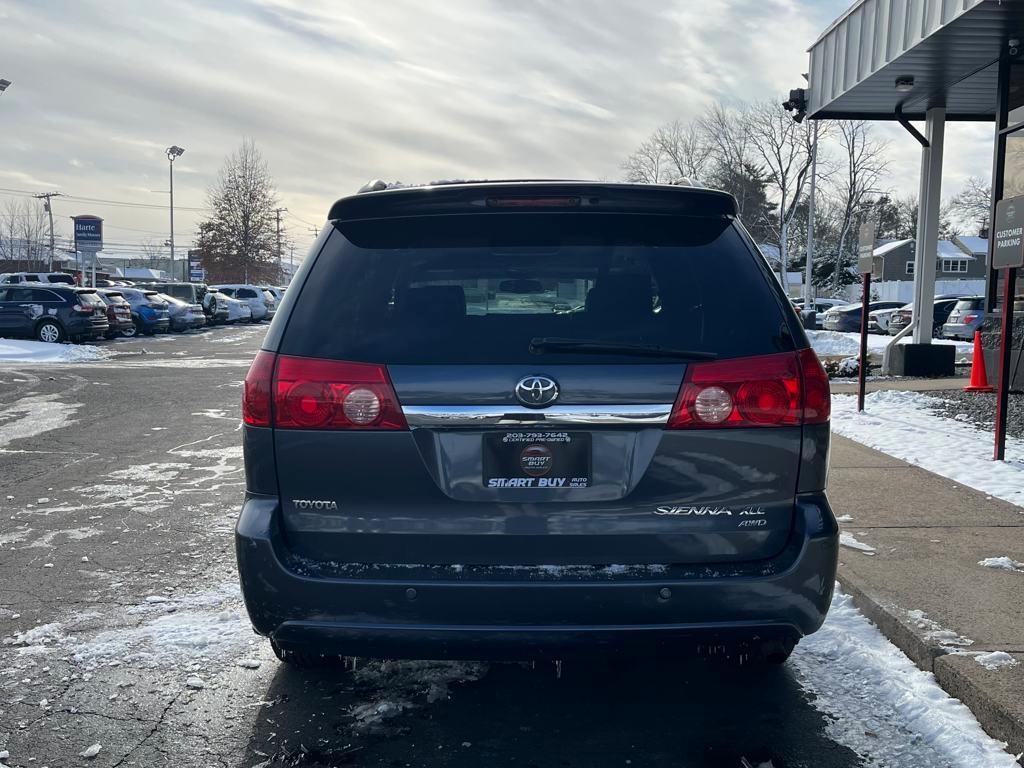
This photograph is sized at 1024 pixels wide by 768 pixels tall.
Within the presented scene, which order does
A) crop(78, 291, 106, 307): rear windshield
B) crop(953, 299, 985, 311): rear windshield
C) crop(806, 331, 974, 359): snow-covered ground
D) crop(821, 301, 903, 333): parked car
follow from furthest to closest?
crop(821, 301, 903, 333): parked car < crop(953, 299, 985, 311): rear windshield < crop(78, 291, 106, 307): rear windshield < crop(806, 331, 974, 359): snow-covered ground

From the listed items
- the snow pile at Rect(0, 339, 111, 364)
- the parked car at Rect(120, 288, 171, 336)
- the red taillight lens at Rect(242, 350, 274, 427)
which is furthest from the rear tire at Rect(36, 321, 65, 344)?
the red taillight lens at Rect(242, 350, 274, 427)

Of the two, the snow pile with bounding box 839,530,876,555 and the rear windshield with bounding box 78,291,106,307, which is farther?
the rear windshield with bounding box 78,291,106,307

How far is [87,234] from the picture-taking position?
120 feet

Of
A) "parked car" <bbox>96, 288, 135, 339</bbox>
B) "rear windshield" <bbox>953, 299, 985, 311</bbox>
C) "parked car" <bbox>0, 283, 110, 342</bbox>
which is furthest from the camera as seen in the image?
"parked car" <bbox>96, 288, 135, 339</bbox>

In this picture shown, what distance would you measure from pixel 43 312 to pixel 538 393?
25547mm

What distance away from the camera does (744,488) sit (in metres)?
2.95

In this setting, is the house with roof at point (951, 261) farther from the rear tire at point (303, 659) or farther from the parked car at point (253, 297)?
the rear tire at point (303, 659)

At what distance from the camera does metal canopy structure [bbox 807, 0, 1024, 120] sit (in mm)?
10203

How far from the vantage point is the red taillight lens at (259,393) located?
3043mm

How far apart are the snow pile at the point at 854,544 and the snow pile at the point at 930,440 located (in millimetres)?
1689

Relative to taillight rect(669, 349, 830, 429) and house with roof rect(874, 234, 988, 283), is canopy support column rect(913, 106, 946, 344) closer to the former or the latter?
→ taillight rect(669, 349, 830, 429)

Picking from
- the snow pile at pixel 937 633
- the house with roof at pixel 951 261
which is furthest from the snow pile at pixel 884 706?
the house with roof at pixel 951 261

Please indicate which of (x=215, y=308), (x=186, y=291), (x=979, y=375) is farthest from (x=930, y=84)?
(x=186, y=291)

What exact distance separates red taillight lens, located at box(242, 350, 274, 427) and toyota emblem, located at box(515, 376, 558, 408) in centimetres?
82
